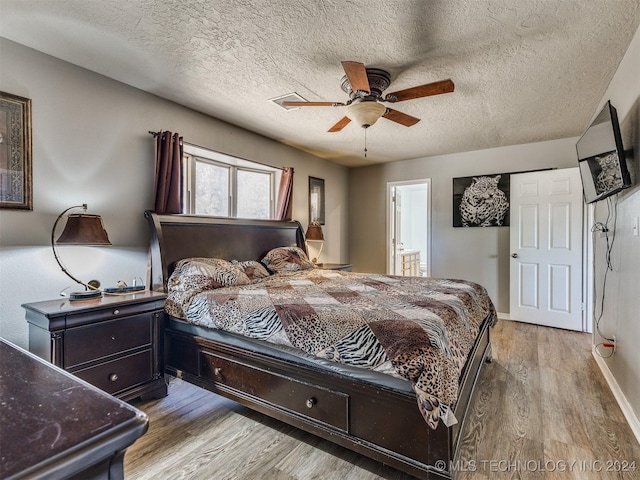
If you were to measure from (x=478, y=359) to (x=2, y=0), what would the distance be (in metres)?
3.78

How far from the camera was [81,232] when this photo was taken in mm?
2215

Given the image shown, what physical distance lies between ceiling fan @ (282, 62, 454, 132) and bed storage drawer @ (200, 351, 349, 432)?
1974 millimetres

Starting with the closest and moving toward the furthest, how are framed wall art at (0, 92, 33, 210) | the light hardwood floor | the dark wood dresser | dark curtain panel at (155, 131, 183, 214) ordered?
the dark wood dresser, the light hardwood floor, framed wall art at (0, 92, 33, 210), dark curtain panel at (155, 131, 183, 214)

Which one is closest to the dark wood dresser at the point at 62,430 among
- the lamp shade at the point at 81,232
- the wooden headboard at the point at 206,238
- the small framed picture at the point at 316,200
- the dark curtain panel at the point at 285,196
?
the lamp shade at the point at 81,232

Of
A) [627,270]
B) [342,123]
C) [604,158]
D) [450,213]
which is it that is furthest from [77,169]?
[450,213]

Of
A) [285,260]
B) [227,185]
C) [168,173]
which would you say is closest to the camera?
[168,173]

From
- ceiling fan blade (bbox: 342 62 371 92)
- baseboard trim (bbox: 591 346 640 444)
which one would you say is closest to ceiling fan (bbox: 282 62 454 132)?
ceiling fan blade (bbox: 342 62 371 92)

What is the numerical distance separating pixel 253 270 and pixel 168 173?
3.95 ft

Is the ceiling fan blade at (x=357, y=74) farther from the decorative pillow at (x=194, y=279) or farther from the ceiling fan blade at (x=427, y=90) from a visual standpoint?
the decorative pillow at (x=194, y=279)

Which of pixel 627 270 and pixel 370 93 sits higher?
pixel 370 93

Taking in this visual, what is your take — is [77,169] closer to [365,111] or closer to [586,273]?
[365,111]

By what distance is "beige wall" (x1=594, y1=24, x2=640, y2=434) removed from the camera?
2.00 m

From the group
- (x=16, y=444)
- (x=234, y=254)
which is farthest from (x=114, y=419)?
(x=234, y=254)

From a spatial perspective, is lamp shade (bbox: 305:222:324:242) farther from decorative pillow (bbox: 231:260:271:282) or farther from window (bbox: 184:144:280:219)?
decorative pillow (bbox: 231:260:271:282)
